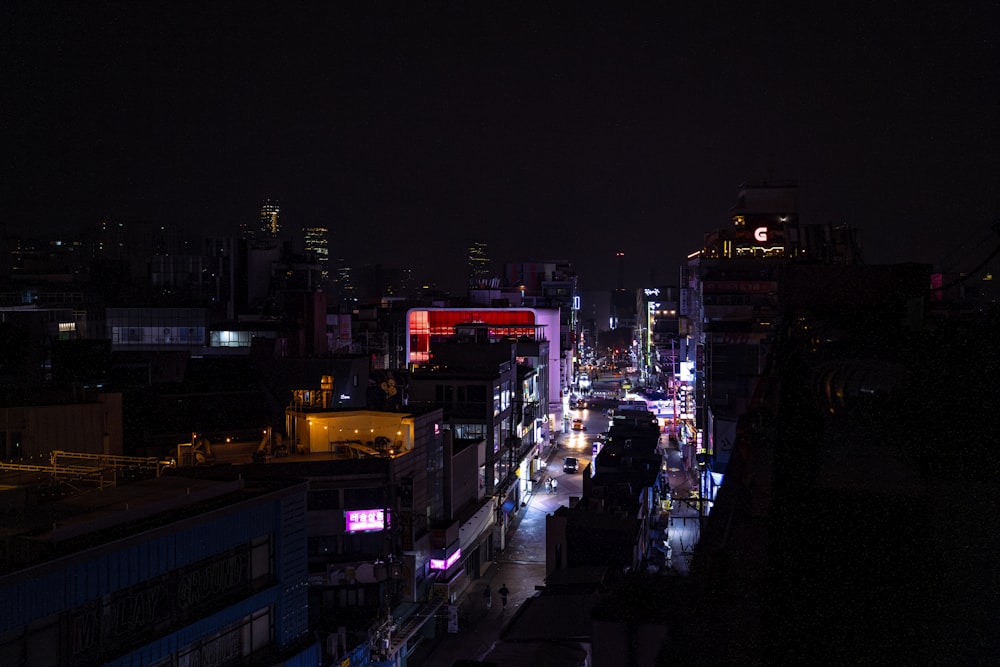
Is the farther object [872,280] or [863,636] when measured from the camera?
[872,280]

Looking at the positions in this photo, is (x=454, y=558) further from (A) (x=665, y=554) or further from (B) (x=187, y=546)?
(B) (x=187, y=546)

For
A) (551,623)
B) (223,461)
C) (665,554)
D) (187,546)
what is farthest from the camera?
(665,554)

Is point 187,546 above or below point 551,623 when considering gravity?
above

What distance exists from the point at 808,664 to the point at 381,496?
54.7ft

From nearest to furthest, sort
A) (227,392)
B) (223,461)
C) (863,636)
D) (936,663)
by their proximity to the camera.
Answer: (936,663) → (863,636) → (223,461) → (227,392)

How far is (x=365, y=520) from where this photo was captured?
19.8m

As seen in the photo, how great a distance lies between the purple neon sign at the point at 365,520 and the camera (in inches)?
774

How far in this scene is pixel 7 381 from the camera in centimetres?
2867

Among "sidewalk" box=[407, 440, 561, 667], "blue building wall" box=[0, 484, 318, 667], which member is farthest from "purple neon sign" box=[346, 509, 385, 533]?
"blue building wall" box=[0, 484, 318, 667]

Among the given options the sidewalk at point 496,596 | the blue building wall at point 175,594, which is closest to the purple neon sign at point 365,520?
the sidewalk at point 496,596

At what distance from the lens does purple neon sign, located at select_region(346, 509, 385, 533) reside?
774 inches

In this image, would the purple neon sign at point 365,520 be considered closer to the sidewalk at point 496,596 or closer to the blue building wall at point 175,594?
the sidewalk at point 496,596

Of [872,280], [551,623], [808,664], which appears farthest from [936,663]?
[551,623]

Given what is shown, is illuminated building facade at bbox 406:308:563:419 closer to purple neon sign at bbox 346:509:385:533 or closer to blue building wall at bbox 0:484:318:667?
purple neon sign at bbox 346:509:385:533
